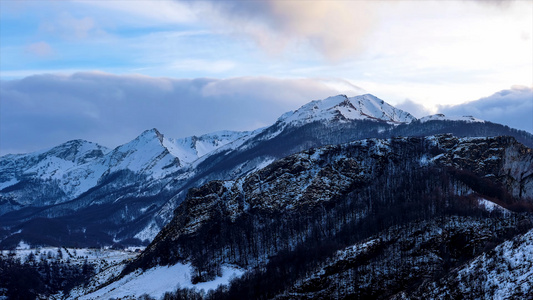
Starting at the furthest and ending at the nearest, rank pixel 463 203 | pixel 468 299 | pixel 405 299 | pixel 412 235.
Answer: pixel 463 203
pixel 412 235
pixel 405 299
pixel 468 299

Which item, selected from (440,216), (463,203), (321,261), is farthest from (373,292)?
(463,203)

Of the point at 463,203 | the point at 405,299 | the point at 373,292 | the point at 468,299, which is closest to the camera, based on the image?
the point at 468,299

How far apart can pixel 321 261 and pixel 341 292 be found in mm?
15951

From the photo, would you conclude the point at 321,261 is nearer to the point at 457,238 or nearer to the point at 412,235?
the point at 412,235

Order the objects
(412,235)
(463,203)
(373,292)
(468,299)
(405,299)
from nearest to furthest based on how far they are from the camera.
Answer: (468,299) < (405,299) < (373,292) < (412,235) < (463,203)

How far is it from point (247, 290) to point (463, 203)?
269ft

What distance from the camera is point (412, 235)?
182375 millimetres

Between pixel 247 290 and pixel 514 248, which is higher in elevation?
pixel 514 248

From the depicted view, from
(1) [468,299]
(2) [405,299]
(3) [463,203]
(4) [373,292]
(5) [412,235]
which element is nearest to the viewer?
(1) [468,299]

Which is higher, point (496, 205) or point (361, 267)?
point (496, 205)

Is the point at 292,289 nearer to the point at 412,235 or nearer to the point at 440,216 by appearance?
the point at 412,235

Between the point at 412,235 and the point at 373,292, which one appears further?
the point at 412,235

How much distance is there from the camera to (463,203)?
644 ft

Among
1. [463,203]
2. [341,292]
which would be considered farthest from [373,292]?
[463,203]
